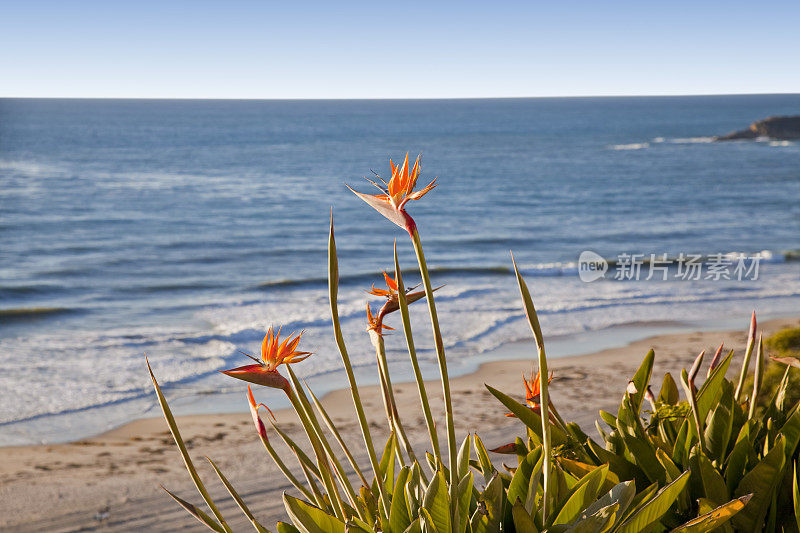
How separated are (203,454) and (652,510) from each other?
16.8 feet

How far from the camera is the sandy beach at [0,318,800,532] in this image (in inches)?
182

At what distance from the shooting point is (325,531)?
1.31 metres

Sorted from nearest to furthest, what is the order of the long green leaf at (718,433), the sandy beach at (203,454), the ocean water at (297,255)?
the long green leaf at (718,433) < the sandy beach at (203,454) < the ocean water at (297,255)

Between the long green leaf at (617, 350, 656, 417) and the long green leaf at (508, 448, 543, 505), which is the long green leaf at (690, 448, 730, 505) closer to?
the long green leaf at (508, 448, 543, 505)

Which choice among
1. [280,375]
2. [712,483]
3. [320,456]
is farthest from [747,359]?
[280,375]

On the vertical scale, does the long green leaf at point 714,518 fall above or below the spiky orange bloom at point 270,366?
below

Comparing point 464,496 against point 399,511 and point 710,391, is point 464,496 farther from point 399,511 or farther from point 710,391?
point 710,391

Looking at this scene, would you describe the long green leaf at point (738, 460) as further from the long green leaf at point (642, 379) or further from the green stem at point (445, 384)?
the green stem at point (445, 384)

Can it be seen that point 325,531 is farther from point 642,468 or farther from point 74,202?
point 74,202

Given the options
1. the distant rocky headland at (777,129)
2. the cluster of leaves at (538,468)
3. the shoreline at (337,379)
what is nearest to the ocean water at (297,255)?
the shoreline at (337,379)

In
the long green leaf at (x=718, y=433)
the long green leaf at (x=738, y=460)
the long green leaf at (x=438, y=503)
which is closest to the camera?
the long green leaf at (x=438, y=503)

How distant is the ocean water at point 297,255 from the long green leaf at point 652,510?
20.9 feet

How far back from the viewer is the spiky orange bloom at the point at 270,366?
110 centimetres

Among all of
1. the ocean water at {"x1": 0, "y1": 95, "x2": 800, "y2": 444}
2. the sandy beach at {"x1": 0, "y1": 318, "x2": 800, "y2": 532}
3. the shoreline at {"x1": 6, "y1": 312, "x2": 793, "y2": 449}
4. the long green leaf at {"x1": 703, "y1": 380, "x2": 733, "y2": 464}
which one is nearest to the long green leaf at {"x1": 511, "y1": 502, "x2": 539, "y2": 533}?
the long green leaf at {"x1": 703, "y1": 380, "x2": 733, "y2": 464}
